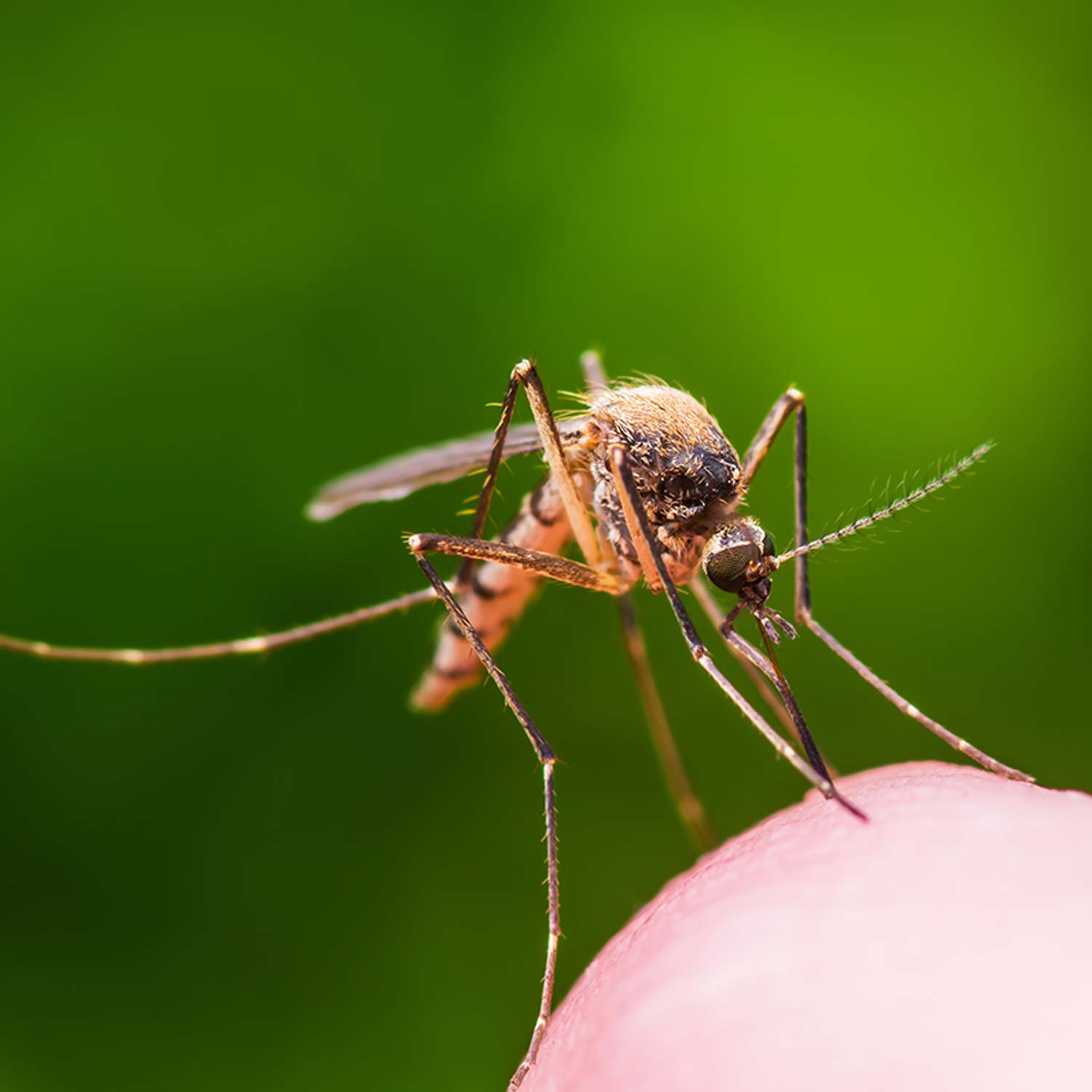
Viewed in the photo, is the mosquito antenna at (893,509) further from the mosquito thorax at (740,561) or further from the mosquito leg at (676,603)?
the mosquito leg at (676,603)

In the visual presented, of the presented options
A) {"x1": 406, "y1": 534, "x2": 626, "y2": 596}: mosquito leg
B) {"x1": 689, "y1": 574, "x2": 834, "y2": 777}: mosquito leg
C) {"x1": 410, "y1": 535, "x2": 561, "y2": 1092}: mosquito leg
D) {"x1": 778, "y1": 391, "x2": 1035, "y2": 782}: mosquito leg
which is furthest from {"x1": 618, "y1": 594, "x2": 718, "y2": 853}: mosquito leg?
{"x1": 410, "y1": 535, "x2": 561, "y2": 1092}: mosquito leg

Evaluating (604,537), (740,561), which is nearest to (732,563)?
(740,561)

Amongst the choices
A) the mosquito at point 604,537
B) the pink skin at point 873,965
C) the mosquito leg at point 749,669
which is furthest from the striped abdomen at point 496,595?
the pink skin at point 873,965

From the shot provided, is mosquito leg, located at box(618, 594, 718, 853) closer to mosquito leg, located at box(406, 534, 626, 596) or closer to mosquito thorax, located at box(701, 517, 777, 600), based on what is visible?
mosquito leg, located at box(406, 534, 626, 596)

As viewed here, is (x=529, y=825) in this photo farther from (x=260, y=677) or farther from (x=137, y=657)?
(x=137, y=657)

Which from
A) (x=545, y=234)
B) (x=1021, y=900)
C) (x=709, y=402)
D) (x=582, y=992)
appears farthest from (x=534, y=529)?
(x=1021, y=900)

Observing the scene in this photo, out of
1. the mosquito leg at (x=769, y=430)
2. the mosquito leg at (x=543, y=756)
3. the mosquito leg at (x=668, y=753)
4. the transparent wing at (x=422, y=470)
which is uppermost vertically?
the transparent wing at (x=422, y=470)
